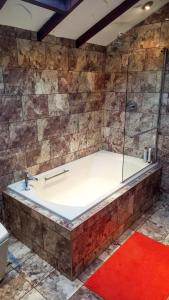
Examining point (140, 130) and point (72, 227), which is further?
point (140, 130)

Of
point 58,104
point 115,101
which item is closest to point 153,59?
point 115,101

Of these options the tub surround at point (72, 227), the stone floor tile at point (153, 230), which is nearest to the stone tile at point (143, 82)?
the tub surround at point (72, 227)

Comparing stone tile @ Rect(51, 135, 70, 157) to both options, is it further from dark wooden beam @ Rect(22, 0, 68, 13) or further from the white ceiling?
dark wooden beam @ Rect(22, 0, 68, 13)

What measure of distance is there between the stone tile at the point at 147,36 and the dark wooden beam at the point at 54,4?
4.35ft

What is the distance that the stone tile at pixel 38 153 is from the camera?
2658mm

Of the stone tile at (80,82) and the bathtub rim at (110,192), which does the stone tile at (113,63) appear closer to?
the stone tile at (80,82)

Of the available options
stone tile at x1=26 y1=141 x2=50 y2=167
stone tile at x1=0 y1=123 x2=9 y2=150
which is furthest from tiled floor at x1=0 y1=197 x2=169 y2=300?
stone tile at x1=0 y1=123 x2=9 y2=150

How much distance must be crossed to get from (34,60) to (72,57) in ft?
1.94

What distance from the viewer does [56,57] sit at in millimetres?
2678

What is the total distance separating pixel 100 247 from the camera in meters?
2.27

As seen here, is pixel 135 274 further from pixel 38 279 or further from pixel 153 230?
pixel 38 279

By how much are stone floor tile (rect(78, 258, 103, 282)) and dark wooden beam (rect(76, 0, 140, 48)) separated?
2.51 metres

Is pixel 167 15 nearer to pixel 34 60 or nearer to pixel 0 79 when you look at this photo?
pixel 34 60

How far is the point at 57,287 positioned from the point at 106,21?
2.76 metres
